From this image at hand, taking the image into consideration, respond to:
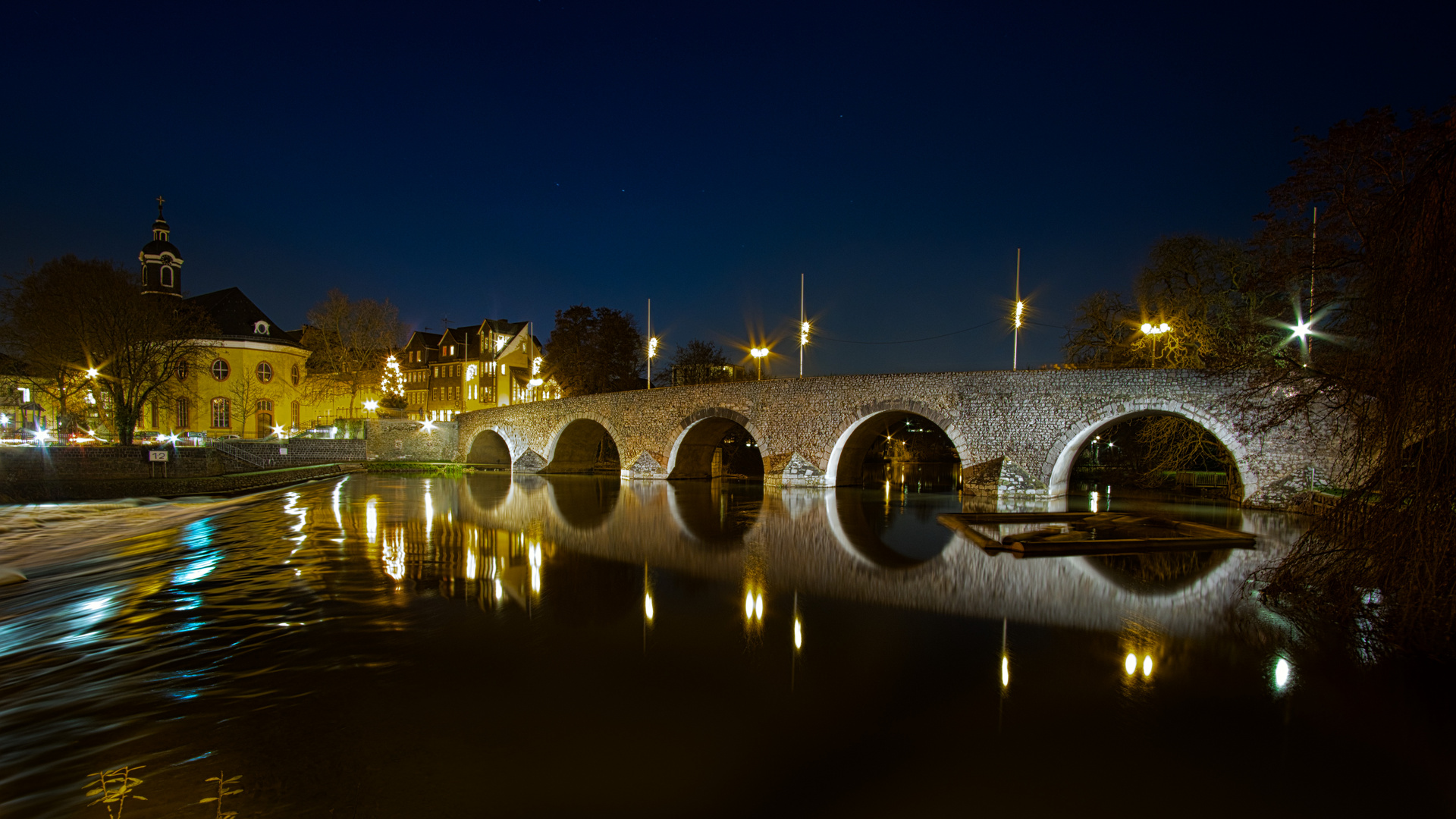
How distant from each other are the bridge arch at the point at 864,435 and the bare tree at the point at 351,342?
30.9 m

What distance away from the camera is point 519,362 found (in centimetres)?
5641

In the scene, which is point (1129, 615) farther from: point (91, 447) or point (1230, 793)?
point (91, 447)

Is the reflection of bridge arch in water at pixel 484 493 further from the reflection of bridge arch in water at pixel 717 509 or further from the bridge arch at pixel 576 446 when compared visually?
the reflection of bridge arch in water at pixel 717 509

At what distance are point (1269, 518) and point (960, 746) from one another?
1661 centimetres

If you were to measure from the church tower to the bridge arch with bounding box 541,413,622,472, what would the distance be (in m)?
24.2

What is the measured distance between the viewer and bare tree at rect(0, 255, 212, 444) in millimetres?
28375

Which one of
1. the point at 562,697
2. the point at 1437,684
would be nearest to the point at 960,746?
the point at 562,697

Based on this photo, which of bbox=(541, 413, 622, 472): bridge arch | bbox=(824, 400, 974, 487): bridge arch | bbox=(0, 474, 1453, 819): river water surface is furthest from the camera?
bbox=(541, 413, 622, 472): bridge arch

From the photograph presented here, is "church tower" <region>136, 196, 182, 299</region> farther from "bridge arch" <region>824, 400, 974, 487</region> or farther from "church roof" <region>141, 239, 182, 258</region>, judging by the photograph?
"bridge arch" <region>824, 400, 974, 487</region>

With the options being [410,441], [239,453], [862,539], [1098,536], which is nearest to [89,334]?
[239,453]

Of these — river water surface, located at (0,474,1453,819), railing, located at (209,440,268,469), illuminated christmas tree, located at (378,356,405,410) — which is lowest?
river water surface, located at (0,474,1453,819)

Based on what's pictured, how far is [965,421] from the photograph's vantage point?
22.5 meters

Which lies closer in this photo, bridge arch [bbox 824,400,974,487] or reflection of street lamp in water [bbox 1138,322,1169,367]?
bridge arch [bbox 824,400,974,487]

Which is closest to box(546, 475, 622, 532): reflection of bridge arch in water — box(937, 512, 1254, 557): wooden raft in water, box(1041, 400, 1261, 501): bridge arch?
box(937, 512, 1254, 557): wooden raft in water
